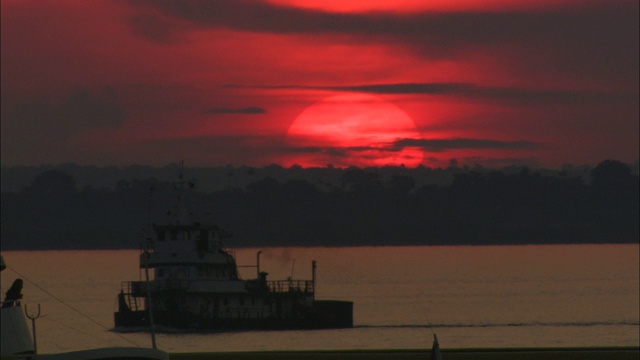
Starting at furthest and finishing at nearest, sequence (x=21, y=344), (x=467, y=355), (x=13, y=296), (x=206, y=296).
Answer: (x=206, y=296)
(x=467, y=355)
(x=13, y=296)
(x=21, y=344)

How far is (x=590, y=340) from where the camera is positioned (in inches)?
3600

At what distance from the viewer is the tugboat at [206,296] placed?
290ft

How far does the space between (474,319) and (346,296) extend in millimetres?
50469

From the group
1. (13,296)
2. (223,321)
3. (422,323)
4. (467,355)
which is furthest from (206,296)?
(13,296)

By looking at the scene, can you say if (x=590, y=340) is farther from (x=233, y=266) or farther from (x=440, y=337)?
(x=233, y=266)

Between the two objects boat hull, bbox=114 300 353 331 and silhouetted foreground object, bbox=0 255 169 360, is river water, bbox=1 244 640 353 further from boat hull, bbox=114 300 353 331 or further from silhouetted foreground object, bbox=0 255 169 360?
silhouetted foreground object, bbox=0 255 169 360

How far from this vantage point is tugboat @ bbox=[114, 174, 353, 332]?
290ft

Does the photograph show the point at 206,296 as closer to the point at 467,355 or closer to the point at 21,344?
the point at 467,355

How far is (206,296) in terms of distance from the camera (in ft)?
300

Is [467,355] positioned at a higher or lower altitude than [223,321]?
lower

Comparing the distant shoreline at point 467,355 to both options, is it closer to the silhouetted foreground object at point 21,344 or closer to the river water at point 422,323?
the silhouetted foreground object at point 21,344

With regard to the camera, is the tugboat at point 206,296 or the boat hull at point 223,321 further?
the boat hull at point 223,321

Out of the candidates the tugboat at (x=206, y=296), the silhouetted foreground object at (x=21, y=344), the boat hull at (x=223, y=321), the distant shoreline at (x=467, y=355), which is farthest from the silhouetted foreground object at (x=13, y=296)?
the boat hull at (x=223, y=321)

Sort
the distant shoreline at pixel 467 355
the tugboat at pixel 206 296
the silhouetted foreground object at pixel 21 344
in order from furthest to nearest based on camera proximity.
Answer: the tugboat at pixel 206 296
the distant shoreline at pixel 467 355
the silhouetted foreground object at pixel 21 344
